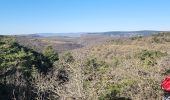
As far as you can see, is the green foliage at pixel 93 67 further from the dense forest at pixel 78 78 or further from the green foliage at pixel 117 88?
the green foliage at pixel 117 88

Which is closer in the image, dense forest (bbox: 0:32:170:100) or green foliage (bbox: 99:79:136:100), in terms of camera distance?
dense forest (bbox: 0:32:170:100)

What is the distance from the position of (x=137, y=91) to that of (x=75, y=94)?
7.50 meters

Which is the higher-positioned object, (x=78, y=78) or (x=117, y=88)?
(x=78, y=78)

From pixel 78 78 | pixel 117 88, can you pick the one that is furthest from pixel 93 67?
pixel 78 78

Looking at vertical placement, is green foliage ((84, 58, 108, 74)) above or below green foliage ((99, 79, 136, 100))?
below

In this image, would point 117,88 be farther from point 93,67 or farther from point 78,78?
point 93,67

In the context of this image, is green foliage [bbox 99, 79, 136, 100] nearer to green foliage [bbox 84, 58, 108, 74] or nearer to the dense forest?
the dense forest

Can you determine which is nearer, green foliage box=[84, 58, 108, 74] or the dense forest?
the dense forest

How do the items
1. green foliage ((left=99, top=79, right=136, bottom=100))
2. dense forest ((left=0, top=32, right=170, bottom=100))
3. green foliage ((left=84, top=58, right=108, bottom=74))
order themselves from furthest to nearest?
green foliage ((left=84, top=58, right=108, bottom=74))
green foliage ((left=99, top=79, right=136, bottom=100))
dense forest ((left=0, top=32, right=170, bottom=100))

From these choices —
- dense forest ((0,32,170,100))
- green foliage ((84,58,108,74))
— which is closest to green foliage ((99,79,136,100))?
dense forest ((0,32,170,100))

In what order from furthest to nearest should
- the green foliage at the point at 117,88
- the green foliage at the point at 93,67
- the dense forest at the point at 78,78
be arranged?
the green foliage at the point at 93,67 → the green foliage at the point at 117,88 → the dense forest at the point at 78,78

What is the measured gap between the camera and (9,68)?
1944 inches

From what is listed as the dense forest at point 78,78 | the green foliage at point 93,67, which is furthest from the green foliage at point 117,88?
the green foliage at point 93,67

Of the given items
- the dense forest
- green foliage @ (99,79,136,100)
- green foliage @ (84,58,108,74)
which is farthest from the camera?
green foliage @ (84,58,108,74)
